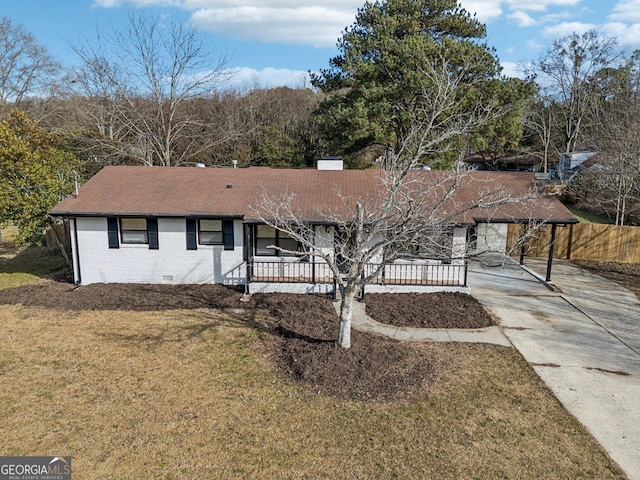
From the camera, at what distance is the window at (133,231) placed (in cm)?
1447

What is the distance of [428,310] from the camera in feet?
39.6

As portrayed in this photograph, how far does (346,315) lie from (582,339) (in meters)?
6.03

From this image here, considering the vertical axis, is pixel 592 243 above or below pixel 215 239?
below

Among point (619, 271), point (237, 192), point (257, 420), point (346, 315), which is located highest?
point (237, 192)

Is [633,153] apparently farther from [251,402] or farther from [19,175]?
[19,175]

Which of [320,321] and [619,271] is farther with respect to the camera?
[619,271]

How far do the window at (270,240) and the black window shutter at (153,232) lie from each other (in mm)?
3362

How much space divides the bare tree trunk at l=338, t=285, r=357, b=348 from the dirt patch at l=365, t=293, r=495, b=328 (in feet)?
8.68

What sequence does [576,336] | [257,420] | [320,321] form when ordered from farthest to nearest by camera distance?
[320,321] → [576,336] → [257,420]

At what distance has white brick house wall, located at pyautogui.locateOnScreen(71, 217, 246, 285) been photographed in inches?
564

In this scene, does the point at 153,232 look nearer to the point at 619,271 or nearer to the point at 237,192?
the point at 237,192

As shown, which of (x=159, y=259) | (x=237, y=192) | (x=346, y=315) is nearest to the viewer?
(x=346, y=315)

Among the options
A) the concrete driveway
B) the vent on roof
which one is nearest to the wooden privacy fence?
the concrete driveway

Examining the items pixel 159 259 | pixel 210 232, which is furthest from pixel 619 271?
pixel 159 259
